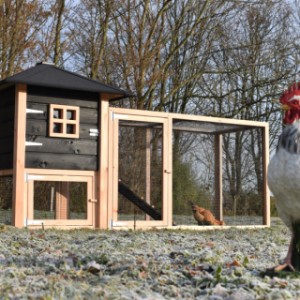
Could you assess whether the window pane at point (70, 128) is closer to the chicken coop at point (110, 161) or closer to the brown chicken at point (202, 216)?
the chicken coop at point (110, 161)

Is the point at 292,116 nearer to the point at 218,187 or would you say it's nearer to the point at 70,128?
the point at 70,128

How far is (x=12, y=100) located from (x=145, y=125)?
6.88ft

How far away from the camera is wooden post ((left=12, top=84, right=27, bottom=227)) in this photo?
26.8 ft

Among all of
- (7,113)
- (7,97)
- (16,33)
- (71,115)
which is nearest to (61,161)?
(71,115)

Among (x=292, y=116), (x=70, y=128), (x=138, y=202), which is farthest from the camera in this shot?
(x=138, y=202)

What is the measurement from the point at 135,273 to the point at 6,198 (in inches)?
246

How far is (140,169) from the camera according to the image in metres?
9.45

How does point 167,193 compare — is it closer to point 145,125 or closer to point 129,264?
point 145,125

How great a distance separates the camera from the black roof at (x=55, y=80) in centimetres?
835

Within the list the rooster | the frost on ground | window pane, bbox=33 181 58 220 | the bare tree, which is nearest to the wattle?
the rooster

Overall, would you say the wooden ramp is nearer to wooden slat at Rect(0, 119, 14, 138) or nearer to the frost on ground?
wooden slat at Rect(0, 119, 14, 138)

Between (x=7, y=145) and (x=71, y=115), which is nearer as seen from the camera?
(x=7, y=145)

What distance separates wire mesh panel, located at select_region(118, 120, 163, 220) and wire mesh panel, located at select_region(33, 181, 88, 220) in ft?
2.04

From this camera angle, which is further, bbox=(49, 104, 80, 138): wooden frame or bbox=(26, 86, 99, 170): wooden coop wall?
bbox=(49, 104, 80, 138): wooden frame
